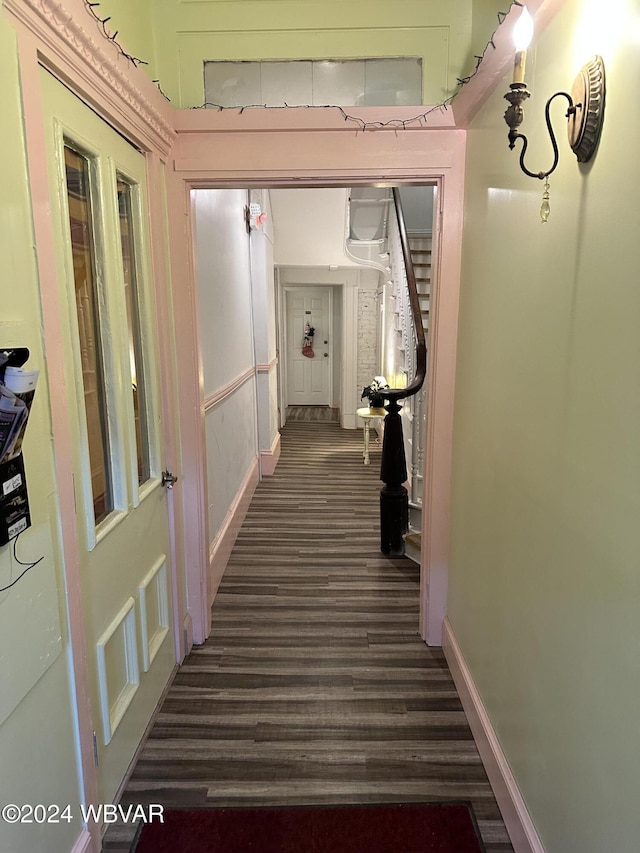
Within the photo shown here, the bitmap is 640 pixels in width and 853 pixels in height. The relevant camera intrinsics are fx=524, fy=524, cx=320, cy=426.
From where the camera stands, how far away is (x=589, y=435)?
1077mm

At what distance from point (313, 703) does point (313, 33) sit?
2.63 m

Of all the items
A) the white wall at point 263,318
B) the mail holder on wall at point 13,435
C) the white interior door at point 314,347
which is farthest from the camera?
the white interior door at point 314,347

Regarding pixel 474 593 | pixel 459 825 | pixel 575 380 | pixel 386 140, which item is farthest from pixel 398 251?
pixel 459 825

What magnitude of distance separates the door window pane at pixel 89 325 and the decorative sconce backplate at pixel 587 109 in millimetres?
1233

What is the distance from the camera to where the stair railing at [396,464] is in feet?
10.2

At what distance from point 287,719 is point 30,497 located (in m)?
1.42

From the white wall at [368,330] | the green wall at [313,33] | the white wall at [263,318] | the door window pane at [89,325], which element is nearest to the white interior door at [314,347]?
the white wall at [368,330]

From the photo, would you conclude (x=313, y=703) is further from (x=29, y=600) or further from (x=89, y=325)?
(x=89, y=325)

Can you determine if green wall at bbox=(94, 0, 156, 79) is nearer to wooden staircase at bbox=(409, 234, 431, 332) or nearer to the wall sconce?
the wall sconce

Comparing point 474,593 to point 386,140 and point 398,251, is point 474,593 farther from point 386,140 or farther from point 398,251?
point 398,251

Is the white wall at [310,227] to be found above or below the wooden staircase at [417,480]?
above

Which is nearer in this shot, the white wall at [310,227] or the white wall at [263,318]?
the white wall at [263,318]

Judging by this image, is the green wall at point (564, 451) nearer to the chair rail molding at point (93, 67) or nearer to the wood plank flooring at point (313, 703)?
the wood plank flooring at point (313, 703)

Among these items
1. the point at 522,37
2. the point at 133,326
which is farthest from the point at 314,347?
the point at 522,37
